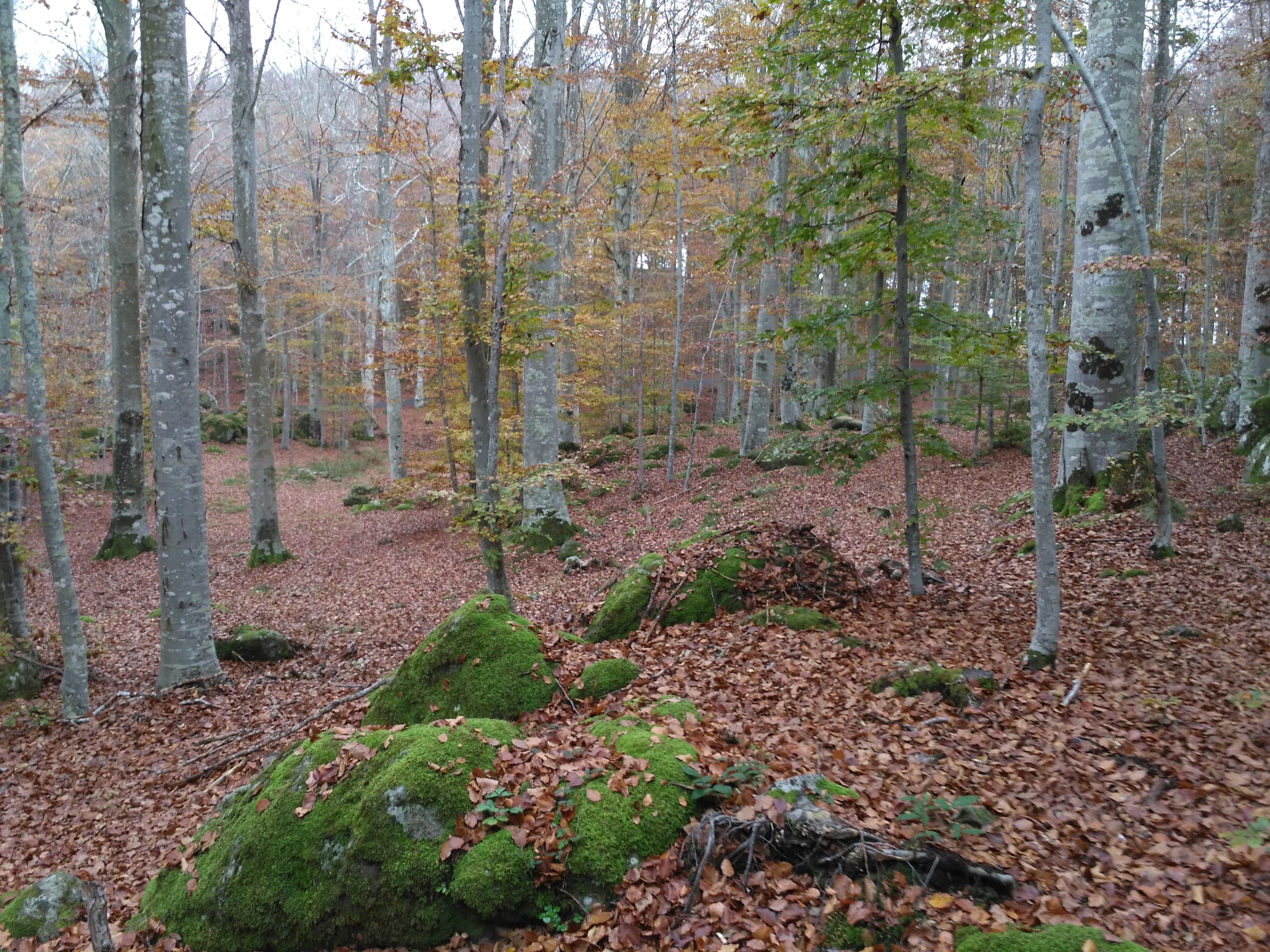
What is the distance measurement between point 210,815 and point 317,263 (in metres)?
26.5

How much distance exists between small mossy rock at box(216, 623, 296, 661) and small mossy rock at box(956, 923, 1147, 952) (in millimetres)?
8142

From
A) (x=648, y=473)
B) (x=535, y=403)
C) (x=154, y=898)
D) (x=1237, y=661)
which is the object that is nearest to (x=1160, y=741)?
(x=1237, y=661)

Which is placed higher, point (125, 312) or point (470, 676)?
point (125, 312)

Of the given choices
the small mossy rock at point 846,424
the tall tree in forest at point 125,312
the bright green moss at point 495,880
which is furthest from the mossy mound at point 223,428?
the bright green moss at point 495,880

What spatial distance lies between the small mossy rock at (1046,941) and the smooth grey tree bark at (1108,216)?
719 cm

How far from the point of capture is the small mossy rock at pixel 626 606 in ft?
22.5

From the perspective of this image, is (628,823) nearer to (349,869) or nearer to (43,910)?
(349,869)

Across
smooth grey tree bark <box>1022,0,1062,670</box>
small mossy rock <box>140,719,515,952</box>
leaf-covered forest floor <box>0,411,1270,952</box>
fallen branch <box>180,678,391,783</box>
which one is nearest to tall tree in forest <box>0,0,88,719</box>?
leaf-covered forest floor <box>0,411,1270,952</box>

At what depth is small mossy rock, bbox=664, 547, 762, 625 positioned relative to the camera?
697 centimetres

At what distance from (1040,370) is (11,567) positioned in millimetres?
10678

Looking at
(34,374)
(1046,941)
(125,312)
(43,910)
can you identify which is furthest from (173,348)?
(125,312)

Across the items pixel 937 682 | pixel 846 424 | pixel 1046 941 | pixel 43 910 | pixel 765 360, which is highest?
pixel 765 360

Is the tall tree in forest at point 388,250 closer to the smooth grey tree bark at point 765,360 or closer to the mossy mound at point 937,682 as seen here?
the smooth grey tree bark at point 765,360

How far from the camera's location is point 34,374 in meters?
6.75
